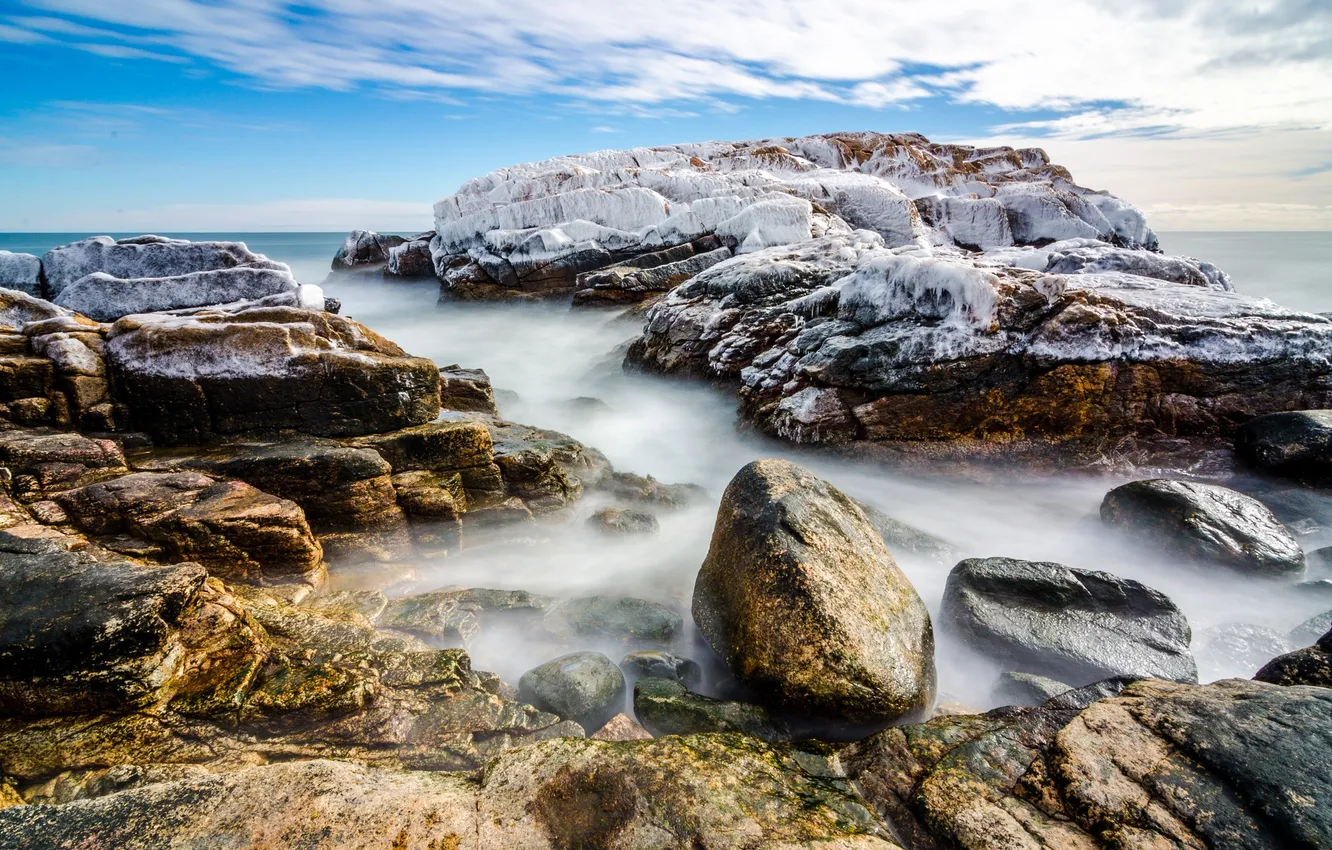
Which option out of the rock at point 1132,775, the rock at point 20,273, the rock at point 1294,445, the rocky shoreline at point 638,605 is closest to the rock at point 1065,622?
the rocky shoreline at point 638,605

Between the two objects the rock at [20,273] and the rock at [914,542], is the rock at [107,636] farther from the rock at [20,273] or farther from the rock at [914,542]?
the rock at [20,273]

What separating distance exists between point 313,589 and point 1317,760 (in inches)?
279

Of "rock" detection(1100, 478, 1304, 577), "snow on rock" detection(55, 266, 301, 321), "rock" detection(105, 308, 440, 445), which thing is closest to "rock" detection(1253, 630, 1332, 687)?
"rock" detection(1100, 478, 1304, 577)

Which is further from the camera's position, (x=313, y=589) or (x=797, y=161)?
(x=797, y=161)

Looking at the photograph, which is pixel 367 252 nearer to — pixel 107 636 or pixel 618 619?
pixel 618 619

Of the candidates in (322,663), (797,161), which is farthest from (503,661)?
(797,161)

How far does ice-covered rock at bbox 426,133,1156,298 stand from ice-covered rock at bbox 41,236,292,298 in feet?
44.3

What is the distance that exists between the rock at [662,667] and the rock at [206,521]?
330 cm

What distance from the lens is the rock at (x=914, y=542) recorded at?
7262 millimetres

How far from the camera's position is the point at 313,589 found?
5578 mm

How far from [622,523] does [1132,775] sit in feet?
18.9

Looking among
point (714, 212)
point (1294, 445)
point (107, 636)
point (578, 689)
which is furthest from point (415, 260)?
point (1294, 445)

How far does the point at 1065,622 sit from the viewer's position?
546cm

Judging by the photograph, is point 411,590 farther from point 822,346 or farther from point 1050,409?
point 1050,409
